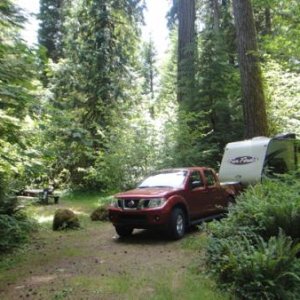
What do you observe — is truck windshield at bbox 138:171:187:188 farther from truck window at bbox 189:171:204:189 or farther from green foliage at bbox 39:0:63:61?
green foliage at bbox 39:0:63:61

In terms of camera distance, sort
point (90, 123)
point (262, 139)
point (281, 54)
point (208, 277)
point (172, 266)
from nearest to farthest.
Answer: point (208, 277) < point (172, 266) < point (281, 54) < point (262, 139) < point (90, 123)

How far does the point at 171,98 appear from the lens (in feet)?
83.4

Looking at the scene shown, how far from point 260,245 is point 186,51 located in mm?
13040

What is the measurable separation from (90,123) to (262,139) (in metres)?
11.3

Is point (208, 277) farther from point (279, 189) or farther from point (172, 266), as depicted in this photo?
point (279, 189)

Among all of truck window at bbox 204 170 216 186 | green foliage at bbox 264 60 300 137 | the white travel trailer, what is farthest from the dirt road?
green foliage at bbox 264 60 300 137

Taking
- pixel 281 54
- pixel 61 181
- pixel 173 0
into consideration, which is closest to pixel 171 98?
pixel 173 0

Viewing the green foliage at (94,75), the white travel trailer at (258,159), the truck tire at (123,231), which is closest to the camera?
the truck tire at (123,231)

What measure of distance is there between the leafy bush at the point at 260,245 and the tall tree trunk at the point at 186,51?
31.2 feet

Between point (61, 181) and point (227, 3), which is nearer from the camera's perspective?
point (61, 181)

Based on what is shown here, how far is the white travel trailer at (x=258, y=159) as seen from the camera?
12961 mm

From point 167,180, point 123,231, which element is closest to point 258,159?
point 167,180

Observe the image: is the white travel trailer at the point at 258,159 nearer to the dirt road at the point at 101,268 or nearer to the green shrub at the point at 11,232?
the dirt road at the point at 101,268

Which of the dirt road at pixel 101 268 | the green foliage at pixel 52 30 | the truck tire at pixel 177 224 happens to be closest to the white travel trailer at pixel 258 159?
the dirt road at pixel 101 268
